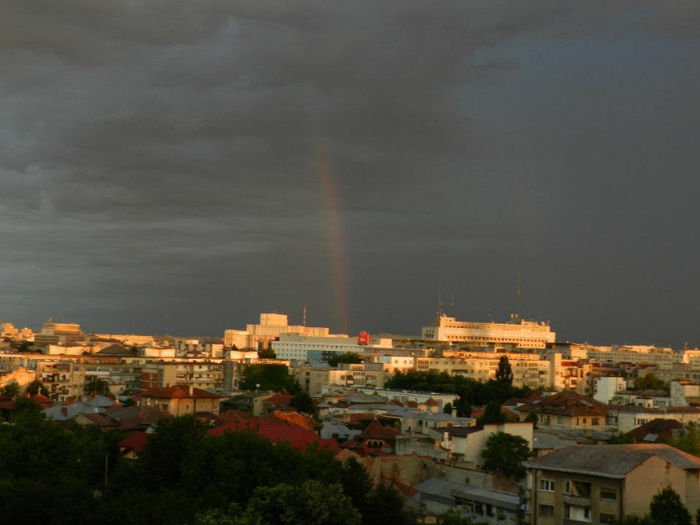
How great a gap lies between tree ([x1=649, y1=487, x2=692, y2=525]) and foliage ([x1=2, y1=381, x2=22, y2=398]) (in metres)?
37.9

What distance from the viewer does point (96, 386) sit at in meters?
56.0

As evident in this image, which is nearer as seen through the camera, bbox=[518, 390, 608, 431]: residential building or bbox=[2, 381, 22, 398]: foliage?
bbox=[518, 390, 608, 431]: residential building

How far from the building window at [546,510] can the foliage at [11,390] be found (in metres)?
35.2

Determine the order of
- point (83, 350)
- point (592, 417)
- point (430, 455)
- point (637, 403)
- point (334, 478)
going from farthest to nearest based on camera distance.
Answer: point (83, 350)
point (637, 403)
point (592, 417)
point (430, 455)
point (334, 478)

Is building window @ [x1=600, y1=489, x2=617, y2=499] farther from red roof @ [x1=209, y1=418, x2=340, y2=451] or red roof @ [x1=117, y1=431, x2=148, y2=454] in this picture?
red roof @ [x1=117, y1=431, x2=148, y2=454]

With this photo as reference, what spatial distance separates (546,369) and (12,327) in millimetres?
123627

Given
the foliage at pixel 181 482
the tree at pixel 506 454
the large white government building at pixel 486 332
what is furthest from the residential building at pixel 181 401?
the large white government building at pixel 486 332

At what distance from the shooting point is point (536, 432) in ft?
110

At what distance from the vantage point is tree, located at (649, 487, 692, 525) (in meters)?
17.5

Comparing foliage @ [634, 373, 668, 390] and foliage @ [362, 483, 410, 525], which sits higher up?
foliage @ [634, 373, 668, 390]

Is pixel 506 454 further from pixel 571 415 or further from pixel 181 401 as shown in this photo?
pixel 181 401

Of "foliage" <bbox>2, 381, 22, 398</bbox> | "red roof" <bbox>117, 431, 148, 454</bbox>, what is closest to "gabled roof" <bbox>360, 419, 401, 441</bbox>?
"red roof" <bbox>117, 431, 148, 454</bbox>

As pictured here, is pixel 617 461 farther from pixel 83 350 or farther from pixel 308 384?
pixel 83 350

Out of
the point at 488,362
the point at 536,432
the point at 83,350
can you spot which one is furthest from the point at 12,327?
the point at 536,432
